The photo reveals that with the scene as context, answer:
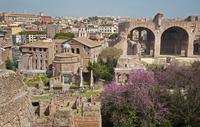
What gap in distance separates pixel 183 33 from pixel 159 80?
89.9 feet

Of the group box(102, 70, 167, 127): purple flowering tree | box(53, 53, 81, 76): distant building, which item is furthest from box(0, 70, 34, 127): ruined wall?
box(53, 53, 81, 76): distant building

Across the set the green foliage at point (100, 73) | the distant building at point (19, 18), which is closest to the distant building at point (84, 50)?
the green foliage at point (100, 73)

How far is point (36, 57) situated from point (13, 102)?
3365 cm

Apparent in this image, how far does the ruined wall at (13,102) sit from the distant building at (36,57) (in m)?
32.4

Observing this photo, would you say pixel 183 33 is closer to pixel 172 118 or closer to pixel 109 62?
pixel 109 62

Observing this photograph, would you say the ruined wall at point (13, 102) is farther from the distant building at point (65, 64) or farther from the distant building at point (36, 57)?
the distant building at point (36, 57)

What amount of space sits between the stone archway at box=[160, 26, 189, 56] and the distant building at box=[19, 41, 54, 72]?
21.4 metres

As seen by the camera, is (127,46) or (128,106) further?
(127,46)

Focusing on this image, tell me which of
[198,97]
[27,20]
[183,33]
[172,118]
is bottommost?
[172,118]

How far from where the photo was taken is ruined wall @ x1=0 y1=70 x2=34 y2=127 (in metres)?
6.11

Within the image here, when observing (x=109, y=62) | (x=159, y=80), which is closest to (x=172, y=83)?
(x=159, y=80)

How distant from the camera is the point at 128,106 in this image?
19672mm

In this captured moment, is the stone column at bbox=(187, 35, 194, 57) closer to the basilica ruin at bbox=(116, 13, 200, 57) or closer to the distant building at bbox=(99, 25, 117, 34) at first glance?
the basilica ruin at bbox=(116, 13, 200, 57)

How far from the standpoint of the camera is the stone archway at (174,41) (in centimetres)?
5019
